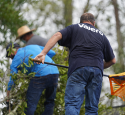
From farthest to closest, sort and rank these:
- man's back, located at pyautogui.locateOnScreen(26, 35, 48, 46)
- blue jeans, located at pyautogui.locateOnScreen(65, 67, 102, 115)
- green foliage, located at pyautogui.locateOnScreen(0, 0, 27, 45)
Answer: green foliage, located at pyautogui.locateOnScreen(0, 0, 27, 45) < man's back, located at pyautogui.locateOnScreen(26, 35, 48, 46) < blue jeans, located at pyautogui.locateOnScreen(65, 67, 102, 115)

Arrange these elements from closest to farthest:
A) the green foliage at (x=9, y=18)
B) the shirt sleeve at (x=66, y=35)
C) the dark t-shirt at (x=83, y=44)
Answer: the dark t-shirt at (x=83, y=44), the shirt sleeve at (x=66, y=35), the green foliage at (x=9, y=18)

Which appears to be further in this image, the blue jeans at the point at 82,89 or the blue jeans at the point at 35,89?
the blue jeans at the point at 35,89

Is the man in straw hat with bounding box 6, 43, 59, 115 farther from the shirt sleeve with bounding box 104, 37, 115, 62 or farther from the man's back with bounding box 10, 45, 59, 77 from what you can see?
the shirt sleeve with bounding box 104, 37, 115, 62

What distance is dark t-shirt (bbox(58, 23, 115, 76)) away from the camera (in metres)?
2.70

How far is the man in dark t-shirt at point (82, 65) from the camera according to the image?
260 cm

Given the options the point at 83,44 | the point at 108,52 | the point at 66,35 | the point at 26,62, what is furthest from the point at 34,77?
the point at 108,52

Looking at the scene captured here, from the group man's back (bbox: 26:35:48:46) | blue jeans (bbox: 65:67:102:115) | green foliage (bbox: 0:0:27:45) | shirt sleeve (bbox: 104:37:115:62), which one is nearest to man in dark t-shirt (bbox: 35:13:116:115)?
blue jeans (bbox: 65:67:102:115)

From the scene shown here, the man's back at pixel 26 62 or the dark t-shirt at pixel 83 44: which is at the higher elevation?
the dark t-shirt at pixel 83 44

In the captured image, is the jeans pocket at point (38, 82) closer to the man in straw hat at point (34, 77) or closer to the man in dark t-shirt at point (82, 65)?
the man in straw hat at point (34, 77)

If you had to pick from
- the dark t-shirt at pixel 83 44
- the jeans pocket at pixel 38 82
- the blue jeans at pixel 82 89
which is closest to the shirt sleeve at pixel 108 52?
the dark t-shirt at pixel 83 44

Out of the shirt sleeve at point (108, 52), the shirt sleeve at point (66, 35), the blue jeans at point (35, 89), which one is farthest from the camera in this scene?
the blue jeans at point (35, 89)

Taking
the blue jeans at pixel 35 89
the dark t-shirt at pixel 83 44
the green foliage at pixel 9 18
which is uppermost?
the green foliage at pixel 9 18

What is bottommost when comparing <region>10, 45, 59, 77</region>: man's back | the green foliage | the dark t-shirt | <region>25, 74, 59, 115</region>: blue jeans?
<region>25, 74, 59, 115</region>: blue jeans

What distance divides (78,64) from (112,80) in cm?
80
